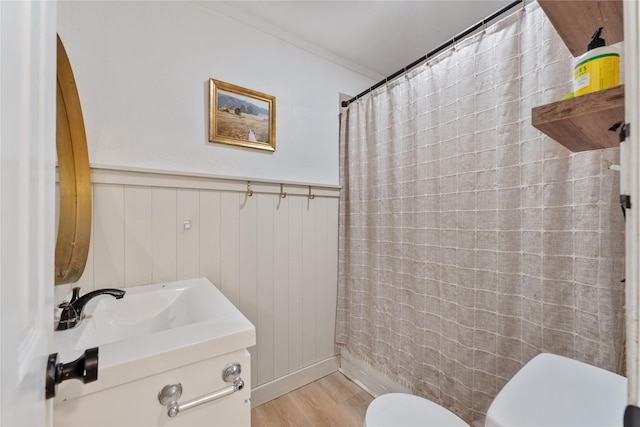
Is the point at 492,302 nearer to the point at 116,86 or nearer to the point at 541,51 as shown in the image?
the point at 541,51

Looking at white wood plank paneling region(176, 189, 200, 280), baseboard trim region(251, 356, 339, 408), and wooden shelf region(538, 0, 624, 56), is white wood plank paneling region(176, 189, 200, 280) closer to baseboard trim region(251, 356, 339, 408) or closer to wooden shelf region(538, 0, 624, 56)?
baseboard trim region(251, 356, 339, 408)

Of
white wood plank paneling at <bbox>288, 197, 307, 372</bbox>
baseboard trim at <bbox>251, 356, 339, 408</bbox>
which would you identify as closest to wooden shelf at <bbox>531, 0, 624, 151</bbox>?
white wood plank paneling at <bbox>288, 197, 307, 372</bbox>

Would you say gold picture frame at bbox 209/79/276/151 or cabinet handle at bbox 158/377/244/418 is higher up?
gold picture frame at bbox 209/79/276/151

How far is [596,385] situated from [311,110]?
1845 mm

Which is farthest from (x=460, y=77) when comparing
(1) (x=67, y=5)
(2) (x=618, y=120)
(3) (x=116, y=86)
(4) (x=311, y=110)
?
(1) (x=67, y=5)

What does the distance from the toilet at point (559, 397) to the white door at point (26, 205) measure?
824 millimetres

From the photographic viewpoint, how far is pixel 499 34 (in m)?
1.11

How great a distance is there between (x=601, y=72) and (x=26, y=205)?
1010 mm

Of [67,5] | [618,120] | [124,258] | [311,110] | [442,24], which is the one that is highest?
[442,24]

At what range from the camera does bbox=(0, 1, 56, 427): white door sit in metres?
0.26

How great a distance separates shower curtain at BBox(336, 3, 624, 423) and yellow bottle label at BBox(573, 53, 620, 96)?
45 cm

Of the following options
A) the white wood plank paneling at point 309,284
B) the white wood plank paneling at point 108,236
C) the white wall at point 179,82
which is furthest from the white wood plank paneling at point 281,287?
the white wood plank paneling at point 108,236

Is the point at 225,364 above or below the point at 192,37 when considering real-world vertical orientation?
below

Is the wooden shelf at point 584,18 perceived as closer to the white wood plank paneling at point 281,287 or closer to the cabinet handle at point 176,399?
the cabinet handle at point 176,399
